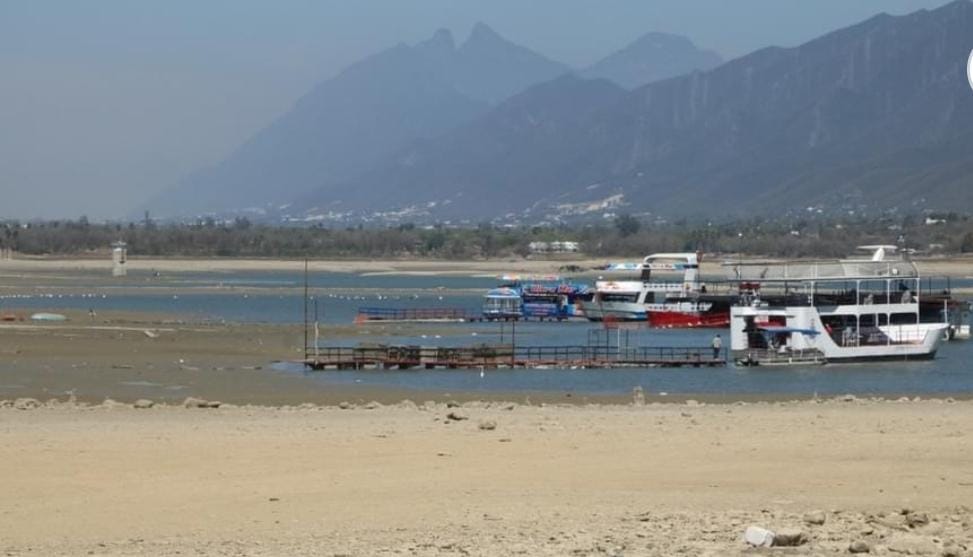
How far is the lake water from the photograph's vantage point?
45.1 metres

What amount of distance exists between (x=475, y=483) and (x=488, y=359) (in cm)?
2980

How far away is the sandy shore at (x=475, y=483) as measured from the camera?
17516mm

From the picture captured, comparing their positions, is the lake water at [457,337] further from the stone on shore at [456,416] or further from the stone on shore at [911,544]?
the stone on shore at [911,544]

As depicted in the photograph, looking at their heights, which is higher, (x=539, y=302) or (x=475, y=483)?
(x=475, y=483)

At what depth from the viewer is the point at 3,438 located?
2567cm

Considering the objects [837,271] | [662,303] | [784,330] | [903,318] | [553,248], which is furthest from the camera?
[553,248]

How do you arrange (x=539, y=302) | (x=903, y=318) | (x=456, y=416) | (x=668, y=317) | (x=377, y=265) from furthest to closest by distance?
(x=377, y=265) → (x=539, y=302) → (x=668, y=317) → (x=903, y=318) → (x=456, y=416)

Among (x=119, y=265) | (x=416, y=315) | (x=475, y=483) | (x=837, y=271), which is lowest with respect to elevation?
(x=416, y=315)

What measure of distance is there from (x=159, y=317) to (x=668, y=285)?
77.5 feet

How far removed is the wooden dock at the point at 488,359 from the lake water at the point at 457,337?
1047 millimetres

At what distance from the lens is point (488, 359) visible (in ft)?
168

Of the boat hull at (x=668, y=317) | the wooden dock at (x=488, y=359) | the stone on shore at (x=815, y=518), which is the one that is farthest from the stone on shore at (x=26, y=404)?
the boat hull at (x=668, y=317)

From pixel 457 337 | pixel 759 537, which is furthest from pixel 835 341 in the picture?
pixel 759 537

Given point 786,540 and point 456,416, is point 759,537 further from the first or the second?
point 456,416
